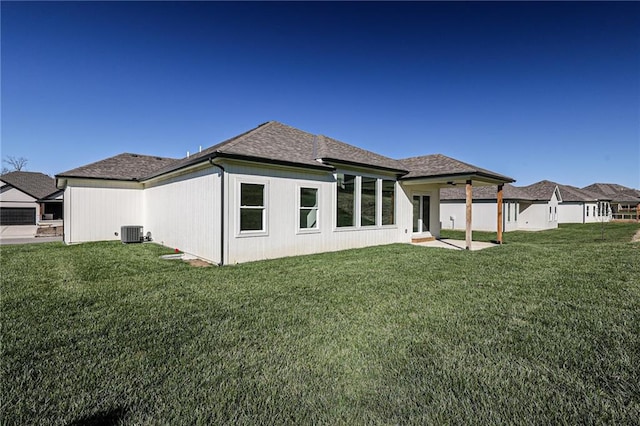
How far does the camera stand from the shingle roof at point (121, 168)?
13.2 meters

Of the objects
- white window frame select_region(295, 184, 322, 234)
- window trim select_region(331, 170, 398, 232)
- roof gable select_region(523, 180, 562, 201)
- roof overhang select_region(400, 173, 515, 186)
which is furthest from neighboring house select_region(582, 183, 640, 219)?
white window frame select_region(295, 184, 322, 234)

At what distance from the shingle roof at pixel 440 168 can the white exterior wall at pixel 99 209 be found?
13135mm

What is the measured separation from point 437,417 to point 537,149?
23.3 metres

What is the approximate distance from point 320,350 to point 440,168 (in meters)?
11.4

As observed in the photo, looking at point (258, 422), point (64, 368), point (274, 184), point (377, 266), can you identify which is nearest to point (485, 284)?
point (377, 266)

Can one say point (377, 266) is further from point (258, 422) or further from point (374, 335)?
point (258, 422)

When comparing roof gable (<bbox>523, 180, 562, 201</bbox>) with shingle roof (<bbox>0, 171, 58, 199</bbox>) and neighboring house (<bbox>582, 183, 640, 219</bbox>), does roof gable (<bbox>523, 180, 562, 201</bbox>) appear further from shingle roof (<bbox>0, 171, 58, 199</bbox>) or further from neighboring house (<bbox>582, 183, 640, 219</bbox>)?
shingle roof (<bbox>0, 171, 58, 199</bbox>)

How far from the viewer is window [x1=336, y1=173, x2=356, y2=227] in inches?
427

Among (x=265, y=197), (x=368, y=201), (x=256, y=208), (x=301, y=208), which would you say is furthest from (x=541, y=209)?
(x=256, y=208)

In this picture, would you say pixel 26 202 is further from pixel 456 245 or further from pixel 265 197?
pixel 456 245

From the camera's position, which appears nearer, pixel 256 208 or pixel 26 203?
pixel 256 208

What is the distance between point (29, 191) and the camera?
25422 millimetres

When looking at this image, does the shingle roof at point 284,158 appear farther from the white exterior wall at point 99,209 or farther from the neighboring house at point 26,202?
the neighboring house at point 26,202

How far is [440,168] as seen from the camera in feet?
41.5
